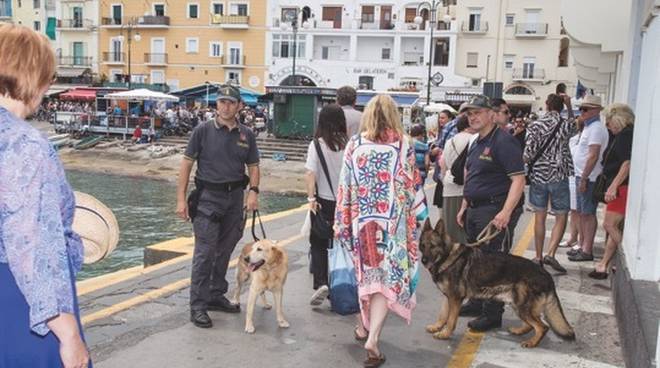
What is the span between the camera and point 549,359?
4488 mm

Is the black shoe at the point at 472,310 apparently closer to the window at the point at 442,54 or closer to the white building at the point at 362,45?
the white building at the point at 362,45

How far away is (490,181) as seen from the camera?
5113 millimetres

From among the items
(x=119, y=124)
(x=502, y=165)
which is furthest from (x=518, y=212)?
(x=119, y=124)

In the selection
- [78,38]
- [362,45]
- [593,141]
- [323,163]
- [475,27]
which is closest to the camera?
[323,163]

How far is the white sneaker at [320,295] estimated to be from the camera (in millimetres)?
5562

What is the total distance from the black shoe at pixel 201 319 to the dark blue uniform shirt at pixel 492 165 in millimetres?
2363


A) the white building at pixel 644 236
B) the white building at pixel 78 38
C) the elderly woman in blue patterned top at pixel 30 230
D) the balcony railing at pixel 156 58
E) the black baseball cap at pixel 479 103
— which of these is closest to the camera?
the elderly woman in blue patterned top at pixel 30 230

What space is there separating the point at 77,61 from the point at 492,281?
57682mm

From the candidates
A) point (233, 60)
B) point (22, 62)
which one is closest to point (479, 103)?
point (22, 62)

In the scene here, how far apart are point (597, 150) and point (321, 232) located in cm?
365

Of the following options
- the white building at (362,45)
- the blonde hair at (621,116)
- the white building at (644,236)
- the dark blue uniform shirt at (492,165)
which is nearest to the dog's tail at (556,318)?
the white building at (644,236)

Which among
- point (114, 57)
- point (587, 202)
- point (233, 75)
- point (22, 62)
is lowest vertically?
point (587, 202)

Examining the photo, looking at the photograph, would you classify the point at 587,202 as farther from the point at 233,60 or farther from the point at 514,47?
the point at 233,60

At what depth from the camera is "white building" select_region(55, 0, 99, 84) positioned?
180 feet
